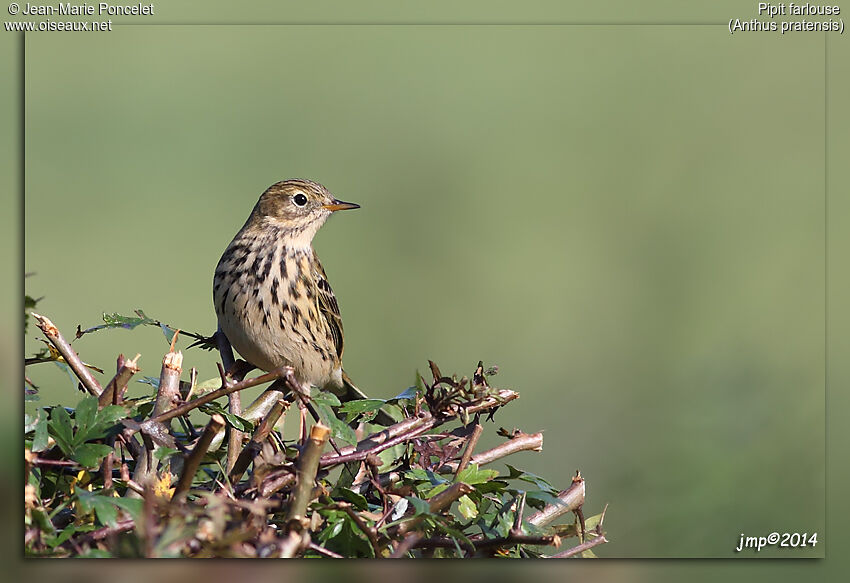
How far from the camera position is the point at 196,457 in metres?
2.14

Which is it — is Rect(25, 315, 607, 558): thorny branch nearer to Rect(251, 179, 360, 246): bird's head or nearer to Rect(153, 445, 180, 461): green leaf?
Rect(153, 445, 180, 461): green leaf

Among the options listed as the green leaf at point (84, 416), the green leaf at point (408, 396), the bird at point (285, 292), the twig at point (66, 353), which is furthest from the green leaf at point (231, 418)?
the bird at point (285, 292)

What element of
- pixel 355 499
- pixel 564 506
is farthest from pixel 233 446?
pixel 564 506

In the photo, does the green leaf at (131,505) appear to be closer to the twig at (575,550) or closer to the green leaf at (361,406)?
the green leaf at (361,406)

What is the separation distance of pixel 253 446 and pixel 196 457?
0.52 ft

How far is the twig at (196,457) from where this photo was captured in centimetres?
212

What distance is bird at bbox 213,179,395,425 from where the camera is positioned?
4988 mm

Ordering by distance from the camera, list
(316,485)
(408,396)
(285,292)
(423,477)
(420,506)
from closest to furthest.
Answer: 1. (420,506)
2. (316,485)
3. (423,477)
4. (408,396)
5. (285,292)

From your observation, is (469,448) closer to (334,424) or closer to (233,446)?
(334,424)

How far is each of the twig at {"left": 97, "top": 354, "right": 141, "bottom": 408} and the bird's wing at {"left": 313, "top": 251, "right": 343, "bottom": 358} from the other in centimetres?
321

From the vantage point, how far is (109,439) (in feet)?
7.57

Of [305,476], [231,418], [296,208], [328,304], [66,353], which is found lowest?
[305,476]

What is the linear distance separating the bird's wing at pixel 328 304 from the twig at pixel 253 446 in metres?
3.21

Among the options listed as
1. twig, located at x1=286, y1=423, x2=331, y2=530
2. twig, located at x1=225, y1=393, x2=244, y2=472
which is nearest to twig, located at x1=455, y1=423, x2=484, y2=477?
twig, located at x1=286, y1=423, x2=331, y2=530
